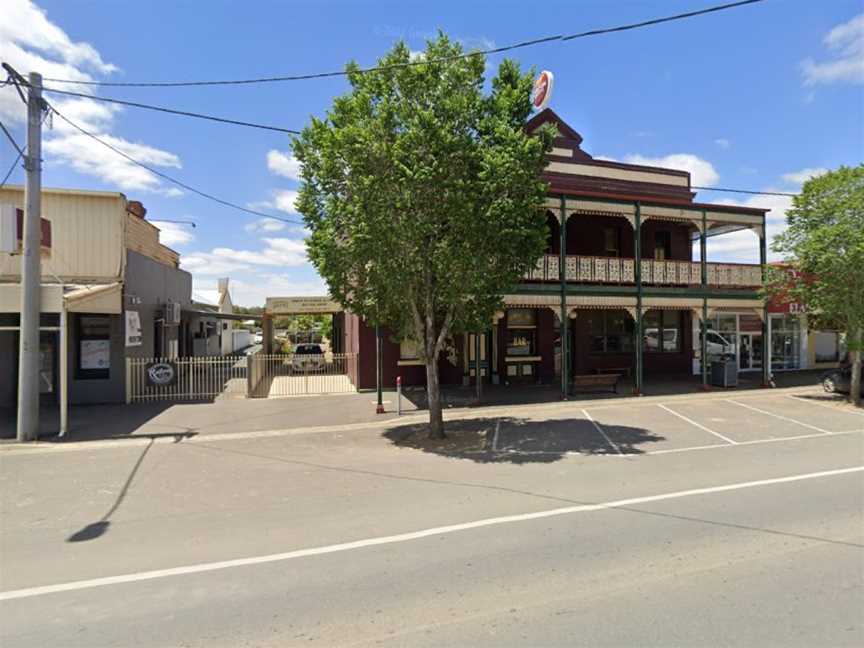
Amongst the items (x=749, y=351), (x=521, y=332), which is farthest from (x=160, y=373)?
(x=749, y=351)

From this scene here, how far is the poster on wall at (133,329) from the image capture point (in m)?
15.3

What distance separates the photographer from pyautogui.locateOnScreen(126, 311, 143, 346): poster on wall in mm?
15330

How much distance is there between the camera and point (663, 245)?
2172 cm

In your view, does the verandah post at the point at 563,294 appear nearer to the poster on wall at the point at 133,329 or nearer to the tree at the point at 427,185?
the tree at the point at 427,185

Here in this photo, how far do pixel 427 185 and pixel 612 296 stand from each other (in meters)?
9.88

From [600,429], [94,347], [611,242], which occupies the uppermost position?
[611,242]

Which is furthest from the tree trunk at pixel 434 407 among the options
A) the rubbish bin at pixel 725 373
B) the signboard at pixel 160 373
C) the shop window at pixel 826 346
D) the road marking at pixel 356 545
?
the shop window at pixel 826 346

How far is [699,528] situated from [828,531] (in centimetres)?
128

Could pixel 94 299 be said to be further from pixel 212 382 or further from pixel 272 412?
pixel 212 382

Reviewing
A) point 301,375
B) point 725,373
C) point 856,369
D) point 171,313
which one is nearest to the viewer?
point 856,369

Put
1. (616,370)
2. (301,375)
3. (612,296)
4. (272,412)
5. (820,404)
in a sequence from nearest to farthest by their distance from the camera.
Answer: (272,412) → (820,404) → (612,296) → (616,370) → (301,375)

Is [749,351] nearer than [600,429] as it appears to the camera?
No

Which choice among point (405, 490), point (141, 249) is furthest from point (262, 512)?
point (141, 249)

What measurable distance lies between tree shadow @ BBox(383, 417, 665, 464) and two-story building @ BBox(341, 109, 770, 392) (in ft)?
14.3
